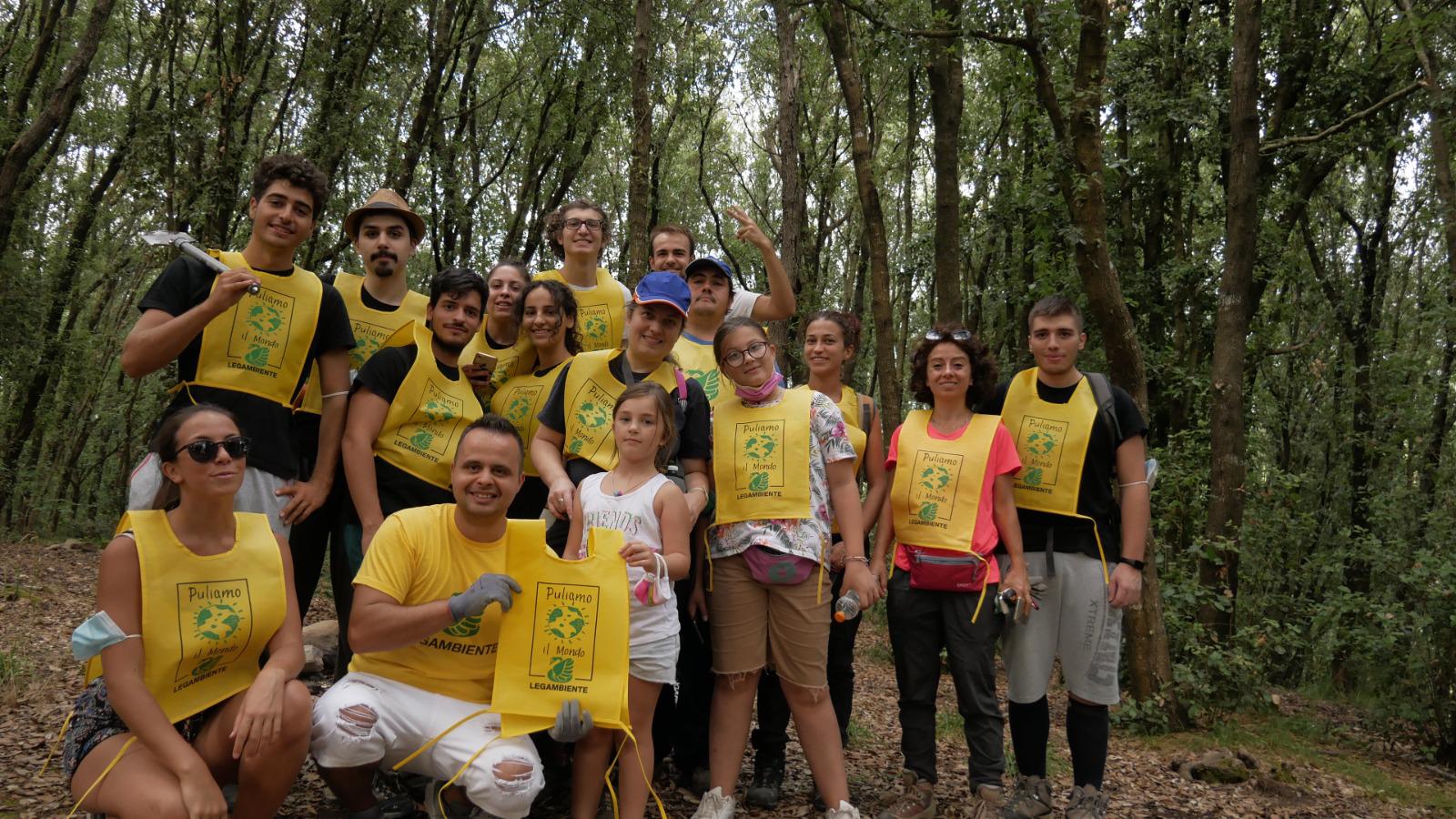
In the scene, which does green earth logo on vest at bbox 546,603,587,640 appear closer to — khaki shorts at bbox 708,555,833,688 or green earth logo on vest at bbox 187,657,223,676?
khaki shorts at bbox 708,555,833,688

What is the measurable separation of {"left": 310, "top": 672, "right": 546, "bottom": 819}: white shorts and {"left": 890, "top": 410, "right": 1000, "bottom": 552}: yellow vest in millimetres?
1966

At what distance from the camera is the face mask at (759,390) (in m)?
3.98

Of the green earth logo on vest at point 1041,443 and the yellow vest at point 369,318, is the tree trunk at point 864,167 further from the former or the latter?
the yellow vest at point 369,318

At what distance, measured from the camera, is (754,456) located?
3.88 meters

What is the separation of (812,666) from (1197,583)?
5637mm

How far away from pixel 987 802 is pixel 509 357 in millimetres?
3010

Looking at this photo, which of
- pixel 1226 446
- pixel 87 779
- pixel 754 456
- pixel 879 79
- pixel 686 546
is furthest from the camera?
pixel 879 79

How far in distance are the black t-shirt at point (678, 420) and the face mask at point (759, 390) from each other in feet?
0.57

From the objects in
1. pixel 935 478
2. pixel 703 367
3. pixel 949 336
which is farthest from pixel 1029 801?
pixel 703 367

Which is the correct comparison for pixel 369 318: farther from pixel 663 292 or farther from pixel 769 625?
pixel 769 625

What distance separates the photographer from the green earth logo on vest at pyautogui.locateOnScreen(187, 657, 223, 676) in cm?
292

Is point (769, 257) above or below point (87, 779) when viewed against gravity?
above

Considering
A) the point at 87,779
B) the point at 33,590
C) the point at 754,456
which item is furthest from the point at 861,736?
the point at 33,590

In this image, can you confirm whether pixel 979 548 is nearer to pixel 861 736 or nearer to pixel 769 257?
pixel 769 257
